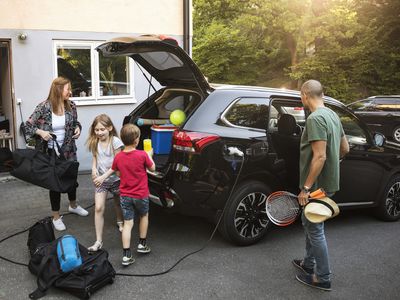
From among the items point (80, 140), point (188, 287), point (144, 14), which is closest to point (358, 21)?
point (144, 14)

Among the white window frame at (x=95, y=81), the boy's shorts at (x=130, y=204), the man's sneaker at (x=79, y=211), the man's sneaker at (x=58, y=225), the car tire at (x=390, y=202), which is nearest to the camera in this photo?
the boy's shorts at (x=130, y=204)

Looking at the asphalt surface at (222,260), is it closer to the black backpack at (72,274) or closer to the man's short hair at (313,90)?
the black backpack at (72,274)

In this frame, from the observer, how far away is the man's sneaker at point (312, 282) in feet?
12.0

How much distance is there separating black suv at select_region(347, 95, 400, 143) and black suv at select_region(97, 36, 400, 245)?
332 inches

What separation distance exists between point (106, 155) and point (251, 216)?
1.66 m

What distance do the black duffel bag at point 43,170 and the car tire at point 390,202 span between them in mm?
3911

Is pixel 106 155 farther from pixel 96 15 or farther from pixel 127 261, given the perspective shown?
pixel 96 15

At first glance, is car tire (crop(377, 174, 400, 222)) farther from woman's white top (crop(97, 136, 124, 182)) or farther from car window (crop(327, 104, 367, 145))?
woman's white top (crop(97, 136, 124, 182))

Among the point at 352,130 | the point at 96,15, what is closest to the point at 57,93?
the point at 352,130

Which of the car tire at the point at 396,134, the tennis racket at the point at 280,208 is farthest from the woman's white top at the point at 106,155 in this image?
the car tire at the point at 396,134

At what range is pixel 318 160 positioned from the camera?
342 cm

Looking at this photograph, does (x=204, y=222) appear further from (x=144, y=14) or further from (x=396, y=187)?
(x=144, y=14)

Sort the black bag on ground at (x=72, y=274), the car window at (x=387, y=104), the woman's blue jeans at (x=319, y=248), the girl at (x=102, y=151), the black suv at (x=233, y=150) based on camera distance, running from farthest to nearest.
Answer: the car window at (x=387, y=104) < the girl at (x=102, y=151) < the black suv at (x=233, y=150) < the woman's blue jeans at (x=319, y=248) < the black bag on ground at (x=72, y=274)

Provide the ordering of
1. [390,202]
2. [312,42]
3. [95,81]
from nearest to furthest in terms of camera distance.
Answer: [390,202], [95,81], [312,42]
